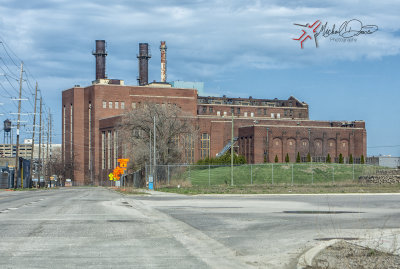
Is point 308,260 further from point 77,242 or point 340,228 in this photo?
point 340,228

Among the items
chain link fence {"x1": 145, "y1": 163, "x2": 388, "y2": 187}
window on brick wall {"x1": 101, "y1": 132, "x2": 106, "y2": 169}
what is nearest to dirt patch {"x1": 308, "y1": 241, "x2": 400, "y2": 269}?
chain link fence {"x1": 145, "y1": 163, "x2": 388, "y2": 187}

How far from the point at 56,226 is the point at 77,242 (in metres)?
4.00

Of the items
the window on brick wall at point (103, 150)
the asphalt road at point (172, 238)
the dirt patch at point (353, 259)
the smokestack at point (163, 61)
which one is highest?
the smokestack at point (163, 61)

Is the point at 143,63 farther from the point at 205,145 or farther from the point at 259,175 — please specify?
the point at 259,175

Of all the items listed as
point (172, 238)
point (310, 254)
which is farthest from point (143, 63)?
point (310, 254)

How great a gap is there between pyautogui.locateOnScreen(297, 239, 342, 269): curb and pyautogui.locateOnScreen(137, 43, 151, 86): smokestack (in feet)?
457

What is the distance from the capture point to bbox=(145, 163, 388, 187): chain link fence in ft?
219

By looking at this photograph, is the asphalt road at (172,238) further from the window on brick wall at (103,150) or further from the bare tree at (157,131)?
the window on brick wall at (103,150)

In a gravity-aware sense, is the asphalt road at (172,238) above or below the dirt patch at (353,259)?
below

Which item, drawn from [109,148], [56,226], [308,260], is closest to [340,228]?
[308,260]

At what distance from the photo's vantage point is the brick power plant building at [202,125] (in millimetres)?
110812

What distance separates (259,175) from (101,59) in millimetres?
82720

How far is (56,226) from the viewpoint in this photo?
16281mm

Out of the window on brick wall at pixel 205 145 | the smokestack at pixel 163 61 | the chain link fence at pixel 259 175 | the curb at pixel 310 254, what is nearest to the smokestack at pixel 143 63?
the smokestack at pixel 163 61
